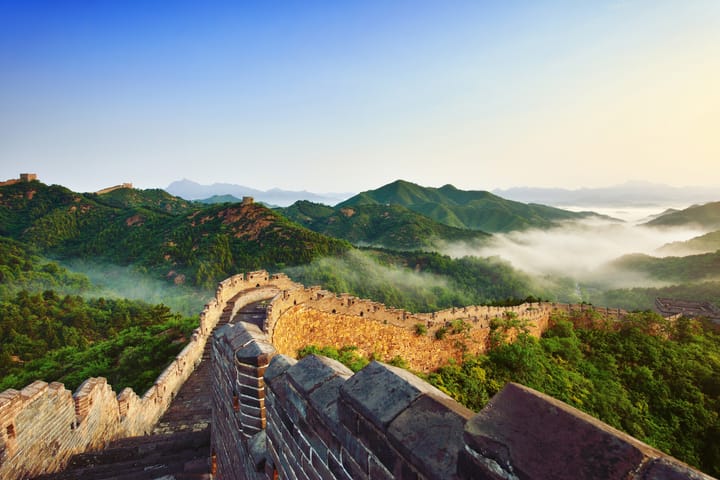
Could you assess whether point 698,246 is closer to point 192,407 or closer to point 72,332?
point 192,407

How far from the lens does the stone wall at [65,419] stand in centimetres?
407

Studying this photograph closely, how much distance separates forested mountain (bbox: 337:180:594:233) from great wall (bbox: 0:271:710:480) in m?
108

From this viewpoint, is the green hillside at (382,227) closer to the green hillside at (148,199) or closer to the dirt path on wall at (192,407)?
the green hillside at (148,199)

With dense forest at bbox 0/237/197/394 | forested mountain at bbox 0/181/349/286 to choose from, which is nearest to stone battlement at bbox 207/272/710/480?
dense forest at bbox 0/237/197/394

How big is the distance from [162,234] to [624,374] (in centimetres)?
5500

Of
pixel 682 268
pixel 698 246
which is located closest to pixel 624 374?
pixel 682 268

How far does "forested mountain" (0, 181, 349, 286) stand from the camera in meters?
38.4

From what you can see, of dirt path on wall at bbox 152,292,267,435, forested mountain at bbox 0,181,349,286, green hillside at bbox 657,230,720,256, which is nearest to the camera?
dirt path on wall at bbox 152,292,267,435

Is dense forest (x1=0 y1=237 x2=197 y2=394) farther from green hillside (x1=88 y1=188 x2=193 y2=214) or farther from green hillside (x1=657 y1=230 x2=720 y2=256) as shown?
green hillside (x1=657 y1=230 x2=720 y2=256)

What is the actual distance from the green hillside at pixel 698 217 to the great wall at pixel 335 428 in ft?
383

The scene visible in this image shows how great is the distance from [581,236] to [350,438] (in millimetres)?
165221

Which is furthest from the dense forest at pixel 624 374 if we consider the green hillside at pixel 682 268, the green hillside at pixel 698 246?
the green hillside at pixel 698 246

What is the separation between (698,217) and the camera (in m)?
92.8

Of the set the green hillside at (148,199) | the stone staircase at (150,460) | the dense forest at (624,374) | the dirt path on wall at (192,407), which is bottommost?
the dense forest at (624,374)
